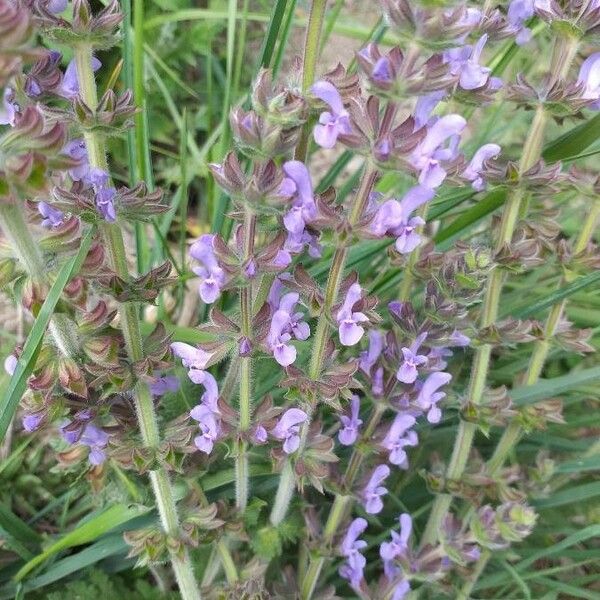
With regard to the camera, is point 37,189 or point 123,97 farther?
point 123,97

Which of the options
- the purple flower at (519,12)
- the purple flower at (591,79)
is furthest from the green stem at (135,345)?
the purple flower at (591,79)

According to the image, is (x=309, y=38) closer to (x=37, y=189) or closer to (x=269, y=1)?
(x=37, y=189)

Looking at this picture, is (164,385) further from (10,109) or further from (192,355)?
(10,109)

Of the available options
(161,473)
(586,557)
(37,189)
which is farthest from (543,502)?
(37,189)

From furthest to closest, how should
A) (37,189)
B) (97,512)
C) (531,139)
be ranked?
(97,512) → (531,139) → (37,189)

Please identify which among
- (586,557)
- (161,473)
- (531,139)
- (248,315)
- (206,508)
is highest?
(531,139)

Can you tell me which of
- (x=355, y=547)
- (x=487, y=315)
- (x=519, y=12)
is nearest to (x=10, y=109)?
(x=519, y=12)

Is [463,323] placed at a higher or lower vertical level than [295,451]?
higher

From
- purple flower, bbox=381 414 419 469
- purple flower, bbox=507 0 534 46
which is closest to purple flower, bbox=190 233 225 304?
purple flower, bbox=381 414 419 469
